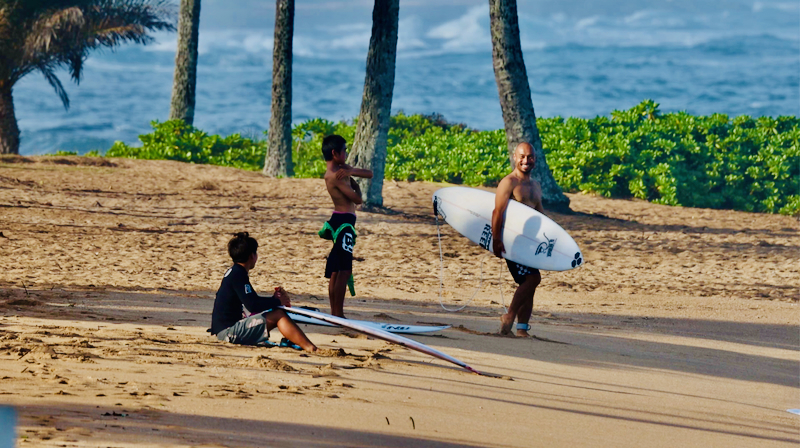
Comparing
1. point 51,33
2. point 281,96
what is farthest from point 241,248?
point 51,33

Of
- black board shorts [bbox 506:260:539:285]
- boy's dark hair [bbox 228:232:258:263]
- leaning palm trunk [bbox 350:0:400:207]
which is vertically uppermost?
leaning palm trunk [bbox 350:0:400:207]

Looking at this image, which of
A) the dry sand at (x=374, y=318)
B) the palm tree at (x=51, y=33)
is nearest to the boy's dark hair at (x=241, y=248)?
the dry sand at (x=374, y=318)

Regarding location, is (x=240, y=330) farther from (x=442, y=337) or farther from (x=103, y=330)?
(x=442, y=337)

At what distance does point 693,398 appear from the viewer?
17.5ft

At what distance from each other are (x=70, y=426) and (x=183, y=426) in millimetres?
443

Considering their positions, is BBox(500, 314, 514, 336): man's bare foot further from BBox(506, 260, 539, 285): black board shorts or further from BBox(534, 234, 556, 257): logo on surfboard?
BBox(534, 234, 556, 257): logo on surfboard

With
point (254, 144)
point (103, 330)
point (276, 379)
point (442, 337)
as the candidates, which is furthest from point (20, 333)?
point (254, 144)

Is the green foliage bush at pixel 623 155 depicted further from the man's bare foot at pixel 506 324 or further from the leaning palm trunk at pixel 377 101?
the man's bare foot at pixel 506 324

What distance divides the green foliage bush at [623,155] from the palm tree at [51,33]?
2.33m

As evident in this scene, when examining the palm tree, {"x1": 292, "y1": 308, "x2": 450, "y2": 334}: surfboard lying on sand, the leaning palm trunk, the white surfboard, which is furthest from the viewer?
the palm tree

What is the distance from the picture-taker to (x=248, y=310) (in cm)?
564

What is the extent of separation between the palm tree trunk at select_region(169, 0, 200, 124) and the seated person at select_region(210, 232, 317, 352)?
1295 cm

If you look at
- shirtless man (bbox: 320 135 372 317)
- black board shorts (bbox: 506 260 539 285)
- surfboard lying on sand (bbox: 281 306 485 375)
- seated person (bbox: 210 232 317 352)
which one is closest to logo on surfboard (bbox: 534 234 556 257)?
black board shorts (bbox: 506 260 539 285)

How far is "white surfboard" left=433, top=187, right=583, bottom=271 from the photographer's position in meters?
7.04
